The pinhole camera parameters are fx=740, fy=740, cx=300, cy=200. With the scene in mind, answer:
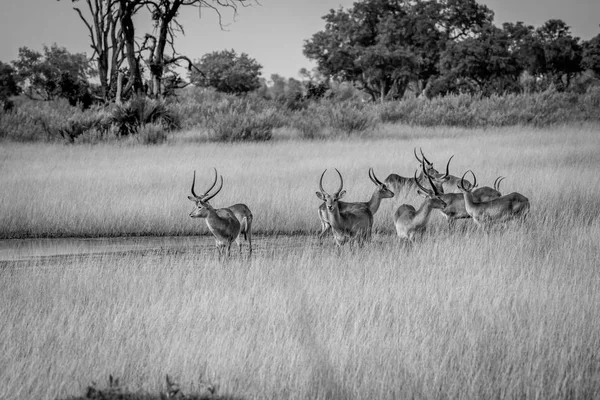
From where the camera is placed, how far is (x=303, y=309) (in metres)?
6.04

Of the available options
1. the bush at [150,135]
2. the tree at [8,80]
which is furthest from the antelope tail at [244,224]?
the tree at [8,80]

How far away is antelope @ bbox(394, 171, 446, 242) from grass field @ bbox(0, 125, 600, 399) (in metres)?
0.20


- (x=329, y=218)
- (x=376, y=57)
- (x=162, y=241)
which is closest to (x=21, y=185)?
(x=162, y=241)

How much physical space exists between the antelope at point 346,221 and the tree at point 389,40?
4078 centimetres

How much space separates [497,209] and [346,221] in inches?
80.0

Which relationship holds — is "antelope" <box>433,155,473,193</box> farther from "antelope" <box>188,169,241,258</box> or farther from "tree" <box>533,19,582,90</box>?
"tree" <box>533,19,582,90</box>

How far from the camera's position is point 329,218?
8.32 meters

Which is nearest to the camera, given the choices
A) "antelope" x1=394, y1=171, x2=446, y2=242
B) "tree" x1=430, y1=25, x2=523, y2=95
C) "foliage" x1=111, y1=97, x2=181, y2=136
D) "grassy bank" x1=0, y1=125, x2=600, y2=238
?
"antelope" x1=394, y1=171, x2=446, y2=242

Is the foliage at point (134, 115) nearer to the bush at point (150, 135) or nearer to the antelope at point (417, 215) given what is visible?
the bush at point (150, 135)

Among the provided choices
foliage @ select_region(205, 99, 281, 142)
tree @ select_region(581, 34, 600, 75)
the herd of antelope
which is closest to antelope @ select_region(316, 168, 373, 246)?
the herd of antelope

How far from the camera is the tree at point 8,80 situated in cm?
4947

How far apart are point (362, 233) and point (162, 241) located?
2896mm

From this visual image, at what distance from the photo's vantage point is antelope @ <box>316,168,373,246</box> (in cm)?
820

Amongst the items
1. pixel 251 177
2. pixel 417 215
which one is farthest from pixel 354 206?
pixel 251 177
